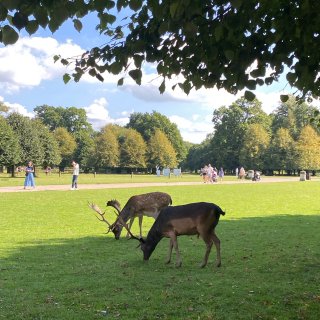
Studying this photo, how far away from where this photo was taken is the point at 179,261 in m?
8.95

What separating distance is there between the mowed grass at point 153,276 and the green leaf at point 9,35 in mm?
3618

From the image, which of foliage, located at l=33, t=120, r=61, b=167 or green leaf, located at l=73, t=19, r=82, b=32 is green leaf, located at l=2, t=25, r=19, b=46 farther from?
foliage, located at l=33, t=120, r=61, b=167

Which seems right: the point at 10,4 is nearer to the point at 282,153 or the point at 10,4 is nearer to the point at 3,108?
the point at 3,108

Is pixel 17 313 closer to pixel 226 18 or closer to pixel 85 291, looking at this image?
pixel 85 291

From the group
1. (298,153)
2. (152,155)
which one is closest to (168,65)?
(298,153)

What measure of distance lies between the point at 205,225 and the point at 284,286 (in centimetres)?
206

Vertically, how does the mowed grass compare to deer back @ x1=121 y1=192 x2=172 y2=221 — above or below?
below

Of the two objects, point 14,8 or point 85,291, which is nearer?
point 14,8

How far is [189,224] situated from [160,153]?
96.4 m

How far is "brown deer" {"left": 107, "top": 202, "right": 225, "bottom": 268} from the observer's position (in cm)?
889

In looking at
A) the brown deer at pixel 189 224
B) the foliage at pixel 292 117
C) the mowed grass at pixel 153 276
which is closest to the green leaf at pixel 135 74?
the mowed grass at pixel 153 276

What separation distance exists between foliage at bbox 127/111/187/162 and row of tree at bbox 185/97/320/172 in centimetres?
729

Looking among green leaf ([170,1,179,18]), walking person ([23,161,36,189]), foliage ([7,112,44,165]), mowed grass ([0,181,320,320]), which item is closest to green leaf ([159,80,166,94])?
green leaf ([170,1,179,18])

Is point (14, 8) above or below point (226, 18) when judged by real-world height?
below
